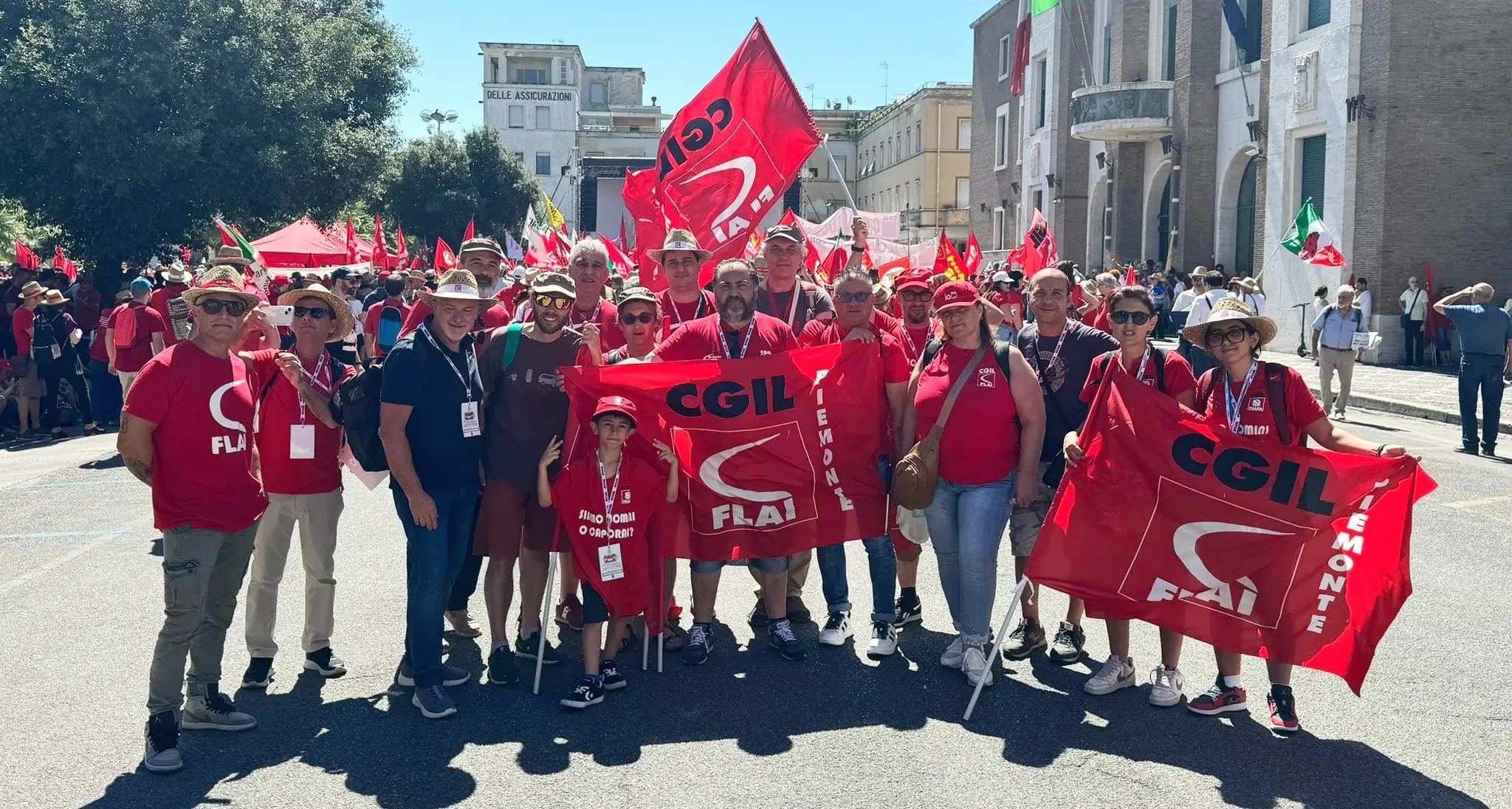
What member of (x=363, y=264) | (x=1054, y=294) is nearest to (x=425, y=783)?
(x=1054, y=294)

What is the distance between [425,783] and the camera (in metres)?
4.74

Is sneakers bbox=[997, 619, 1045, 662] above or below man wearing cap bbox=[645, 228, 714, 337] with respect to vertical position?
below

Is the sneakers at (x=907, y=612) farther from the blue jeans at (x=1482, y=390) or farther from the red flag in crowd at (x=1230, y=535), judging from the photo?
the blue jeans at (x=1482, y=390)

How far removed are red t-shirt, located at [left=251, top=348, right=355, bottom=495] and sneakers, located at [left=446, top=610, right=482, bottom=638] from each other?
1049 millimetres

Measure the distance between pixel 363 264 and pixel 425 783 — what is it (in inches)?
995

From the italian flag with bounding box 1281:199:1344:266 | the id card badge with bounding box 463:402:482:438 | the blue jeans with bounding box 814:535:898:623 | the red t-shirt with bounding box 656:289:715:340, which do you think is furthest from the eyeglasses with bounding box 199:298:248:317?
the italian flag with bounding box 1281:199:1344:266

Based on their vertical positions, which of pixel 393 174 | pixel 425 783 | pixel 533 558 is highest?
pixel 393 174

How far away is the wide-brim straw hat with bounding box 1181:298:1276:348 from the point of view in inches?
212

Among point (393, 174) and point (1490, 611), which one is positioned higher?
point (393, 174)

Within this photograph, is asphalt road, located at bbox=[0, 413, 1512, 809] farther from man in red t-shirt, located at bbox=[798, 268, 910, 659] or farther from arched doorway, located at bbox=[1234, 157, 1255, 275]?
arched doorway, located at bbox=[1234, 157, 1255, 275]

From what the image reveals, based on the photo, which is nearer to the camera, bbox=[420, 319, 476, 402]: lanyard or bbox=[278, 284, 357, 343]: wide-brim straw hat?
bbox=[420, 319, 476, 402]: lanyard

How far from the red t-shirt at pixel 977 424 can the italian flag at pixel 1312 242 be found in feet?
56.4

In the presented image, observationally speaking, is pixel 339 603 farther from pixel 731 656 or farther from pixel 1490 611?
pixel 1490 611

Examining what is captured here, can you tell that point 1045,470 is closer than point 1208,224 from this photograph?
Yes
